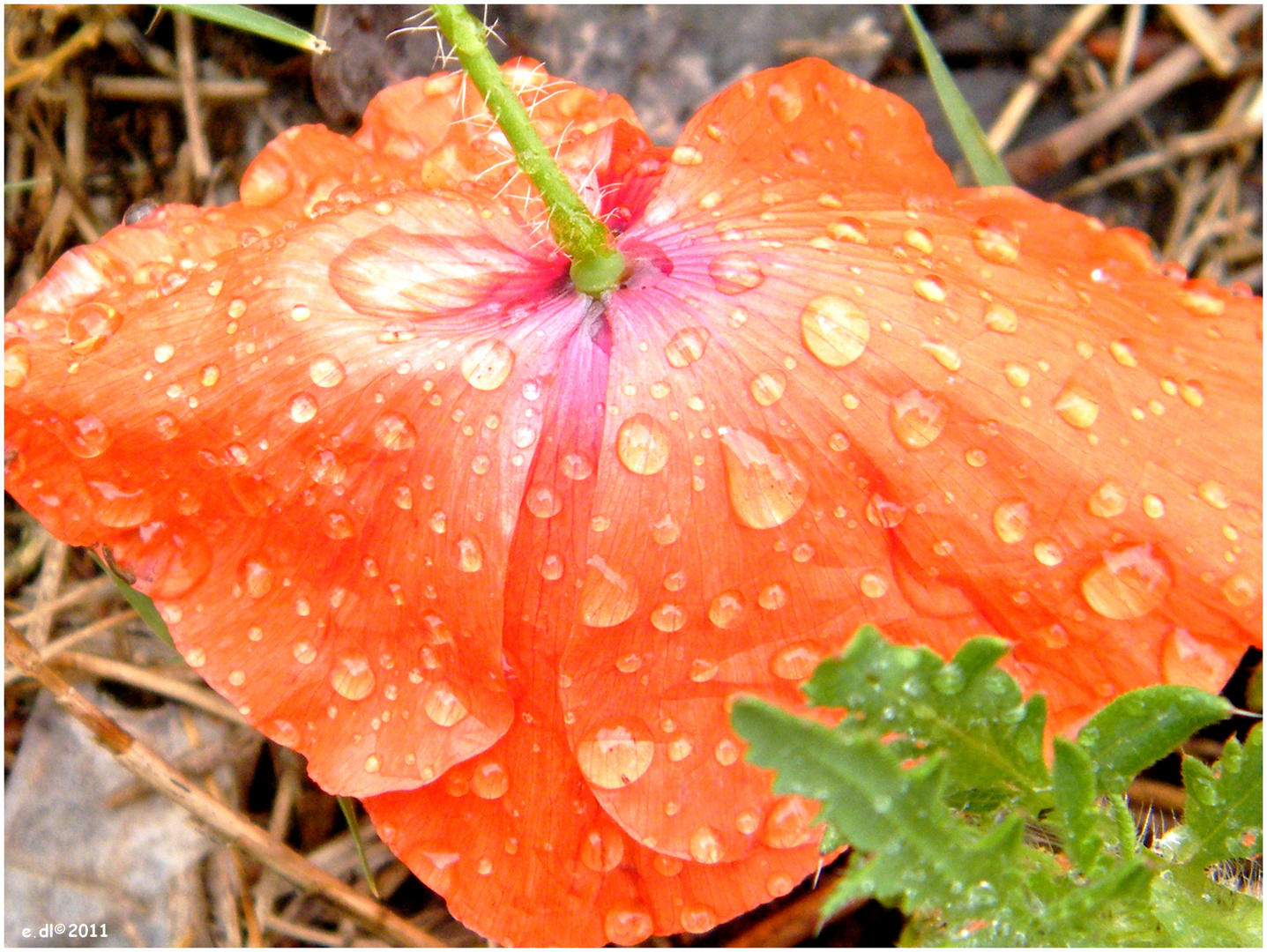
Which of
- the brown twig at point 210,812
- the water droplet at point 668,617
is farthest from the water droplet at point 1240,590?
the brown twig at point 210,812

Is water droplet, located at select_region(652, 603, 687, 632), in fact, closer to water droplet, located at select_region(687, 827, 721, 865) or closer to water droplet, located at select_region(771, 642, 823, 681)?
water droplet, located at select_region(771, 642, 823, 681)

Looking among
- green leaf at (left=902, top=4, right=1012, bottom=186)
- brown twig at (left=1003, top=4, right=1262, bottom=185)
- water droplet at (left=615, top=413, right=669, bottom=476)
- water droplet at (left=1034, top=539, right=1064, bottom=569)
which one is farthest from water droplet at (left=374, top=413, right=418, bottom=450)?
brown twig at (left=1003, top=4, right=1262, bottom=185)

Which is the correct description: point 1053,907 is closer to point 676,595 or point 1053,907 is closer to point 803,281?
point 676,595

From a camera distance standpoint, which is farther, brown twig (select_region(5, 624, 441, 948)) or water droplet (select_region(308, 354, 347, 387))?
brown twig (select_region(5, 624, 441, 948))

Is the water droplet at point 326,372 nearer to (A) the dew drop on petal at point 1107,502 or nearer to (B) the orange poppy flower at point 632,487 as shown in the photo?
(B) the orange poppy flower at point 632,487

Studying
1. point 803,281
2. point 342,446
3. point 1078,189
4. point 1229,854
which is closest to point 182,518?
point 342,446

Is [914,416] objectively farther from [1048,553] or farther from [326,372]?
[326,372]
